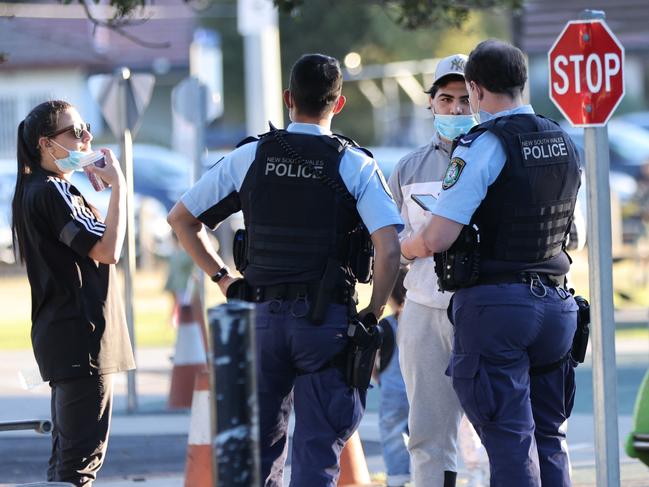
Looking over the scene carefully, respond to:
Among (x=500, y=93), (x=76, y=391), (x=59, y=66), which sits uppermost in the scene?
(x=59, y=66)

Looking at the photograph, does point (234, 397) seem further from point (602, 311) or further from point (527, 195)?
point (602, 311)

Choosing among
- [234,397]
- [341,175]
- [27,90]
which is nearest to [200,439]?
[341,175]

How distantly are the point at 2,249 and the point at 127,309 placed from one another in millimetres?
20843

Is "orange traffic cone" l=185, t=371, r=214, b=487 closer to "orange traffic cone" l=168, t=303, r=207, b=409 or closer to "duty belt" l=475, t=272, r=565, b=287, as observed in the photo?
"duty belt" l=475, t=272, r=565, b=287

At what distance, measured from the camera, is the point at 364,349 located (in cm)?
526

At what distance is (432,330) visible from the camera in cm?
610

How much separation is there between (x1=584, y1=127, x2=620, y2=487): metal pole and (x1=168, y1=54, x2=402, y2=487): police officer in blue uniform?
103cm

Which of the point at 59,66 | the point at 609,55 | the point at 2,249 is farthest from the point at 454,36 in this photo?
the point at 609,55

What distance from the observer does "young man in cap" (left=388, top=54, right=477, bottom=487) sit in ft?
19.9

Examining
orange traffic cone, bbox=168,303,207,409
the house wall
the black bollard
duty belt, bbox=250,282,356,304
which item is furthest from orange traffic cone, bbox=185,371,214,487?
the house wall

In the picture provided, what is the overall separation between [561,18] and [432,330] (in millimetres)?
21059

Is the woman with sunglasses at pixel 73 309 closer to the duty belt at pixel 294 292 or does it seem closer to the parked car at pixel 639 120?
the duty belt at pixel 294 292

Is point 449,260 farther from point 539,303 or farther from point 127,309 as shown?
point 127,309

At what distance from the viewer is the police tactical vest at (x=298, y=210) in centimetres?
527
